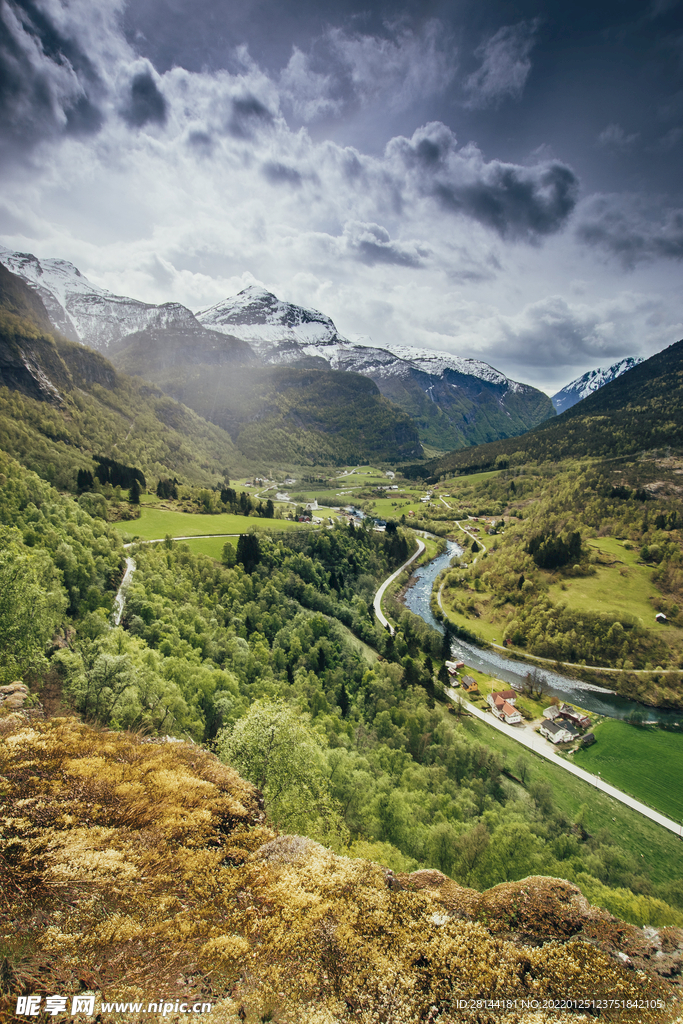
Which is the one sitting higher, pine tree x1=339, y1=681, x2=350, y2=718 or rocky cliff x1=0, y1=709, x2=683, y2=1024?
rocky cliff x1=0, y1=709, x2=683, y2=1024

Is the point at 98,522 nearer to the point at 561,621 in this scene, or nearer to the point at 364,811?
the point at 364,811

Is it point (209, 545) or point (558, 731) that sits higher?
point (209, 545)

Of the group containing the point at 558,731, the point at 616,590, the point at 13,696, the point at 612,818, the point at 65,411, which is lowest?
the point at 612,818

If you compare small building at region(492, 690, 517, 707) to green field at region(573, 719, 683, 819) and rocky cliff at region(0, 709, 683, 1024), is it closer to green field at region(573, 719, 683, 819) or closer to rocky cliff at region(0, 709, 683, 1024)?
green field at region(573, 719, 683, 819)

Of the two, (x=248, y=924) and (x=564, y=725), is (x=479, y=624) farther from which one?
(x=248, y=924)

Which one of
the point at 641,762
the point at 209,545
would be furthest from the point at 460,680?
the point at 209,545

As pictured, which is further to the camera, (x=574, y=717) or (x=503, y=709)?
(x=503, y=709)

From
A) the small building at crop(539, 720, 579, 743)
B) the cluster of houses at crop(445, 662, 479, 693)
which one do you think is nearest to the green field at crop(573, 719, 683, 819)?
the small building at crop(539, 720, 579, 743)
